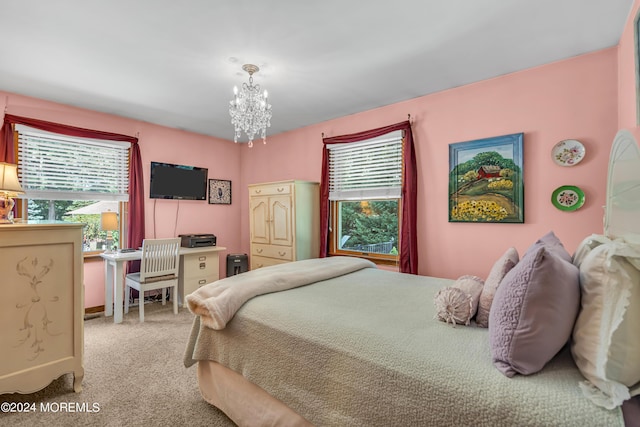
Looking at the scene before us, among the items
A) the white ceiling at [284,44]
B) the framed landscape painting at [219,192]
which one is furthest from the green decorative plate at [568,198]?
the framed landscape painting at [219,192]

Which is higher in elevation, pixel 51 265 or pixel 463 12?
pixel 463 12

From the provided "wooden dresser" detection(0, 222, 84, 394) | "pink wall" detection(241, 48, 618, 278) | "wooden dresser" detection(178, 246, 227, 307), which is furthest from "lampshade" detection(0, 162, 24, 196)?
"pink wall" detection(241, 48, 618, 278)

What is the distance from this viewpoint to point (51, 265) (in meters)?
1.96

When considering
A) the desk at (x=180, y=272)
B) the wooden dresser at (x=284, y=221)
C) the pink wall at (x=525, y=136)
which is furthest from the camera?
the wooden dresser at (x=284, y=221)

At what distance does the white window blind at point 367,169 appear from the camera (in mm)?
3494

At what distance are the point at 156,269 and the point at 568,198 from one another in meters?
4.05

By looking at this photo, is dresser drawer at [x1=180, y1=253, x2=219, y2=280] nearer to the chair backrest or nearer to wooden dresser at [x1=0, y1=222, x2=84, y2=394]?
the chair backrest

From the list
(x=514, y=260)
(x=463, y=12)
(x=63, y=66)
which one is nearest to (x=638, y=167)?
(x=514, y=260)

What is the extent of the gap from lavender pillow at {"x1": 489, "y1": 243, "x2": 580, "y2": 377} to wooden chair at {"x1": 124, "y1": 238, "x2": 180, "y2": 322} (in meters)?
3.38

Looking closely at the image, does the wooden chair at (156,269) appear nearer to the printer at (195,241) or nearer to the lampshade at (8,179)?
the printer at (195,241)

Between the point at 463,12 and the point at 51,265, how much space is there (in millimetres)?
3086

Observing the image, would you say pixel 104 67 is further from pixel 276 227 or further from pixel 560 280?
pixel 560 280

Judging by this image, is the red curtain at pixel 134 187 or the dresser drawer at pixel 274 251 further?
the dresser drawer at pixel 274 251

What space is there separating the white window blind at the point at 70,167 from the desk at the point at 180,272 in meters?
0.86
